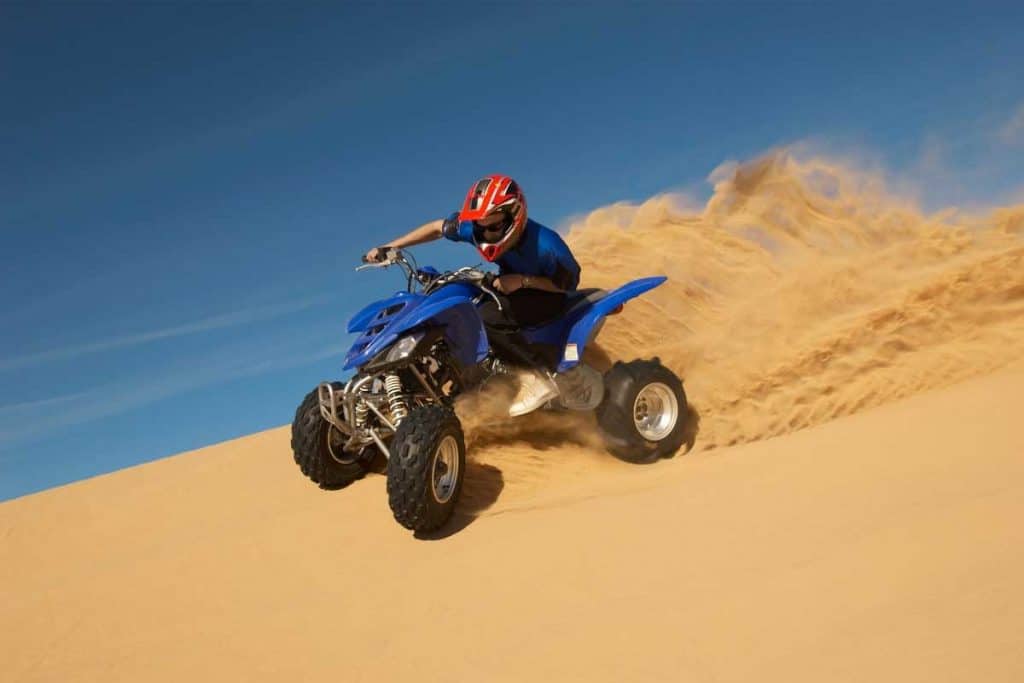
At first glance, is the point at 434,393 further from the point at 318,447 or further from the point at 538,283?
the point at 538,283

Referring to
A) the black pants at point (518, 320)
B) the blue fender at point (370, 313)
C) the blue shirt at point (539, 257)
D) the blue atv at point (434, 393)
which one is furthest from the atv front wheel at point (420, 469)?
the blue shirt at point (539, 257)

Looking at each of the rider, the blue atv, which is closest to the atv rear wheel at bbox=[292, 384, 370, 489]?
the blue atv

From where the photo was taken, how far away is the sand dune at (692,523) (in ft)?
8.39

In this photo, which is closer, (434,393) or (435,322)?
(435,322)

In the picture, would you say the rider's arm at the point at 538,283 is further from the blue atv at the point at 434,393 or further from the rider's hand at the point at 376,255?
the rider's hand at the point at 376,255

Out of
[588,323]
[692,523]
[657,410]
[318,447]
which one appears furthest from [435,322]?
[657,410]

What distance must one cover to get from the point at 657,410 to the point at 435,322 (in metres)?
2.24

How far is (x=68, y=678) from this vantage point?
3.89m

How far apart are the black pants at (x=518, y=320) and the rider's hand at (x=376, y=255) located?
2.63ft

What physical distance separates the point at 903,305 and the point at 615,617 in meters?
4.74

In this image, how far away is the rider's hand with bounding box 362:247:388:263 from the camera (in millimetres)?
5422

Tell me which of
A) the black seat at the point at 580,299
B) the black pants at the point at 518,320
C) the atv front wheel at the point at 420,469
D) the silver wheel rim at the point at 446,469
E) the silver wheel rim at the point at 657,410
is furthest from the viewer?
the silver wheel rim at the point at 657,410

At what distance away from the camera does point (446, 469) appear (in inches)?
177

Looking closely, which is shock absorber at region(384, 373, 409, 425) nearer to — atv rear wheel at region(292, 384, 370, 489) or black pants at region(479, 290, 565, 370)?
atv rear wheel at region(292, 384, 370, 489)
